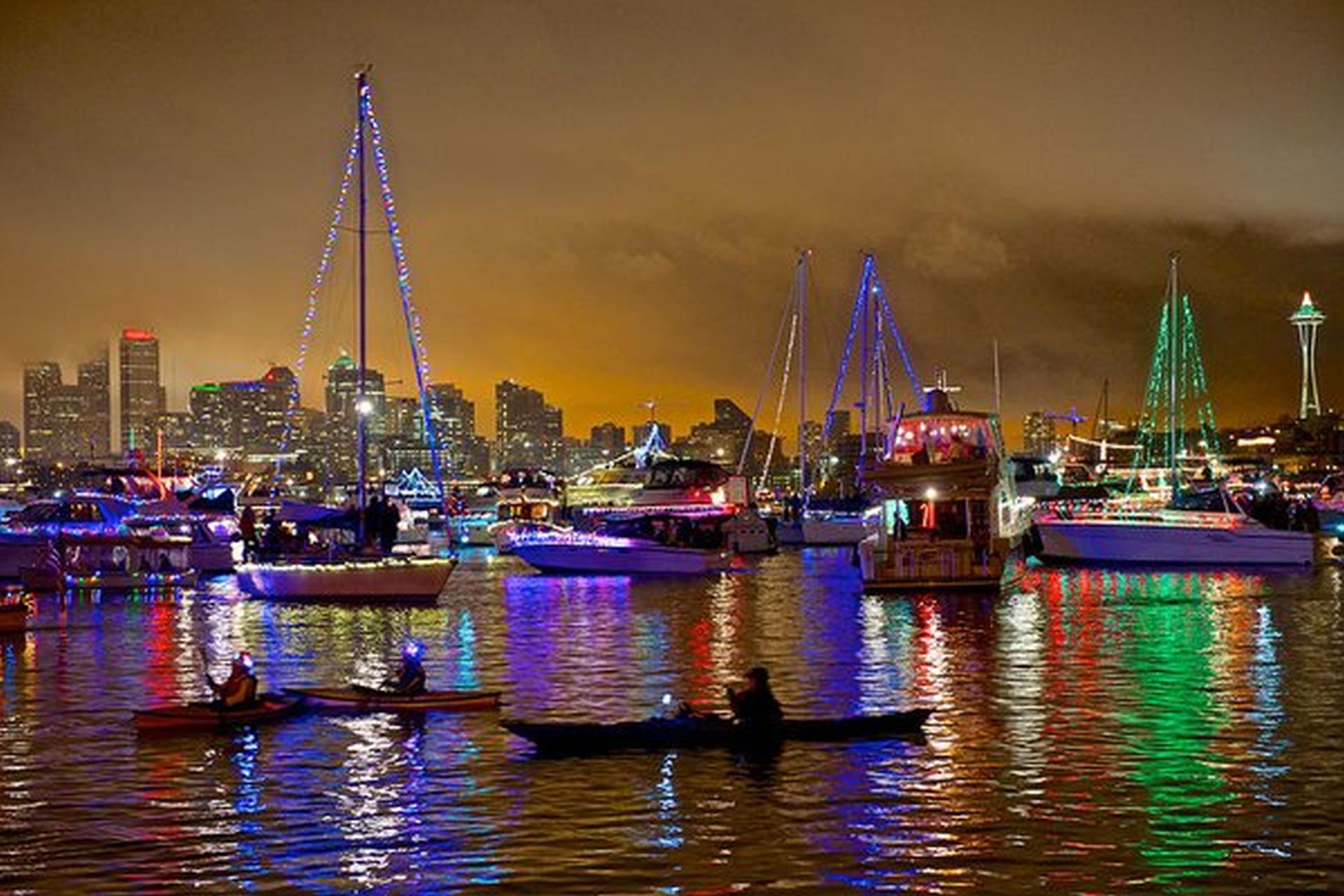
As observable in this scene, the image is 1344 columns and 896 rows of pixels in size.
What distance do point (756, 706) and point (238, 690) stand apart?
9.82 metres

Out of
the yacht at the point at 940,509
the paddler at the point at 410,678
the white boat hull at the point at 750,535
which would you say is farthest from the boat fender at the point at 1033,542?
the paddler at the point at 410,678

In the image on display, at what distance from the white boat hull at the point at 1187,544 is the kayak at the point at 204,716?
54.9 meters

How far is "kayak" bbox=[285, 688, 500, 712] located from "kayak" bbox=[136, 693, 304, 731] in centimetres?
95

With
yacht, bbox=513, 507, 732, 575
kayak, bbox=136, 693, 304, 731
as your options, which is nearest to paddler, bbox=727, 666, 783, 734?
kayak, bbox=136, 693, 304, 731

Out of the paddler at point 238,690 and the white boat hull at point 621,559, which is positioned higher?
the white boat hull at point 621,559

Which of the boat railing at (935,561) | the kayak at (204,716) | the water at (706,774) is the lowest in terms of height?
the water at (706,774)

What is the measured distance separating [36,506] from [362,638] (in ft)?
142

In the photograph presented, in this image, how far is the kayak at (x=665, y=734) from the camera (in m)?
27.8

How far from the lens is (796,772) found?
86.3 feet

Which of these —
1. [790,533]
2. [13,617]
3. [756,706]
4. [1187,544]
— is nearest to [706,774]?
[756,706]

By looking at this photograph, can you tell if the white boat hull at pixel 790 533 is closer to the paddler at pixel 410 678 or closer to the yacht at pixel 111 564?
the yacht at pixel 111 564

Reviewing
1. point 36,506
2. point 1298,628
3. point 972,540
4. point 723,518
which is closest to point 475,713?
point 1298,628

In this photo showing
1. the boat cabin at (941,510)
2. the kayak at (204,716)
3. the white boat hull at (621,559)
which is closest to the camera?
the kayak at (204,716)

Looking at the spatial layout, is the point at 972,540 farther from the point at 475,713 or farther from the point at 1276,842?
the point at 1276,842
